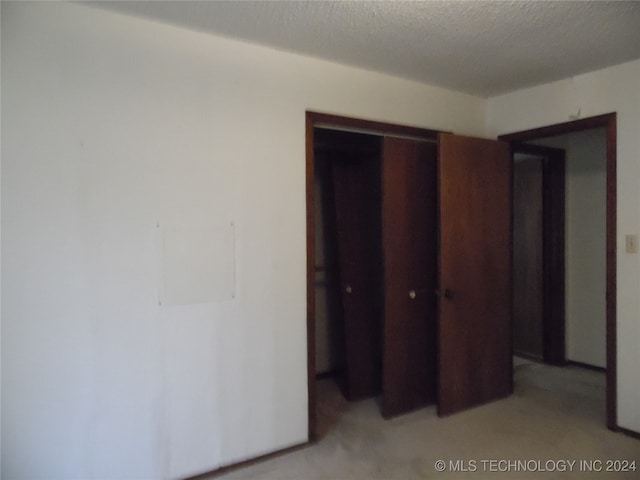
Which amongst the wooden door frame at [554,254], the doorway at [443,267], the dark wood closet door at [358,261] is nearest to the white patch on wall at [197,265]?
the doorway at [443,267]

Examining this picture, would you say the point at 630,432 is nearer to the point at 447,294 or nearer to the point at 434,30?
the point at 447,294

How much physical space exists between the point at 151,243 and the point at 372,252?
185 cm

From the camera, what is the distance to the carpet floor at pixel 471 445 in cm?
233

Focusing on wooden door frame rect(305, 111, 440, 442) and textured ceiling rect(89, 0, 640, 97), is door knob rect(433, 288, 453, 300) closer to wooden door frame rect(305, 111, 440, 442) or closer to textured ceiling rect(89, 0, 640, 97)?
wooden door frame rect(305, 111, 440, 442)

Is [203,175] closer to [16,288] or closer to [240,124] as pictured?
[240,124]

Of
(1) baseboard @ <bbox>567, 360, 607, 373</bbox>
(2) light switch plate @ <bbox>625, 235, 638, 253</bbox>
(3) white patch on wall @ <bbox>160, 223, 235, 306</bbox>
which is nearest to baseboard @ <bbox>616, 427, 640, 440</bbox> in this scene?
(2) light switch plate @ <bbox>625, 235, 638, 253</bbox>

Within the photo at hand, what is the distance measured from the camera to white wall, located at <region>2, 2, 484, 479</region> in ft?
6.26

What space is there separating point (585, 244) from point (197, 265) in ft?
11.8

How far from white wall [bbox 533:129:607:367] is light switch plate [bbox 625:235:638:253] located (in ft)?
4.37

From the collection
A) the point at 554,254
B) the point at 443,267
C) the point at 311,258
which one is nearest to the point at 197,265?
the point at 311,258

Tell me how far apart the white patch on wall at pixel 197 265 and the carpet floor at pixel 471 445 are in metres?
0.99

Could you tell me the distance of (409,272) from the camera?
10.0 ft

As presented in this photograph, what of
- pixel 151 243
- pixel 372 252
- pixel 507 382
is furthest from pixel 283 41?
pixel 507 382

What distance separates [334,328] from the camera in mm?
3908
